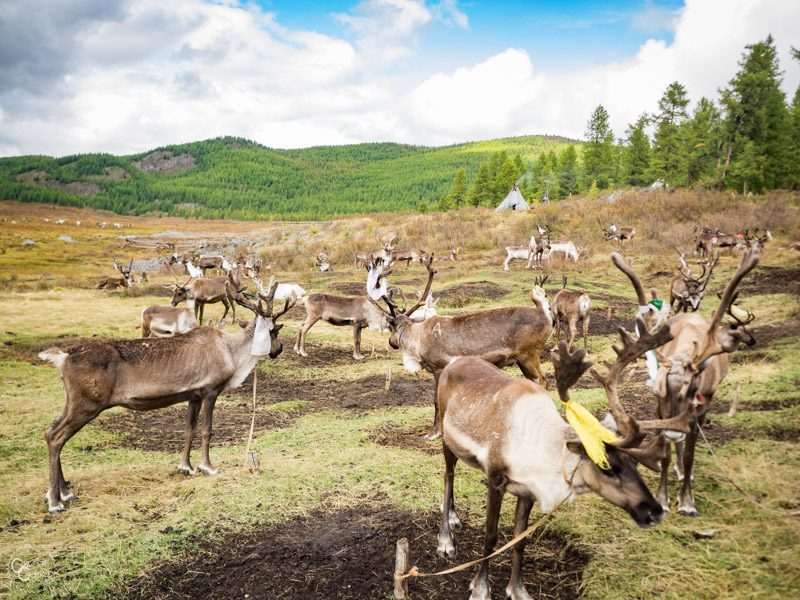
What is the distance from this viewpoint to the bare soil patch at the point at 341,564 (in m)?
4.51

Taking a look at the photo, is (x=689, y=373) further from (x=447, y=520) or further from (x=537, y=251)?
(x=537, y=251)

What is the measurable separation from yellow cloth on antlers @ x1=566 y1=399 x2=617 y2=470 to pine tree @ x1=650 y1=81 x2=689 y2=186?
54.3m

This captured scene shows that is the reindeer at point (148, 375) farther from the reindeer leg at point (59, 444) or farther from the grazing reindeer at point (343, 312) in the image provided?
the grazing reindeer at point (343, 312)

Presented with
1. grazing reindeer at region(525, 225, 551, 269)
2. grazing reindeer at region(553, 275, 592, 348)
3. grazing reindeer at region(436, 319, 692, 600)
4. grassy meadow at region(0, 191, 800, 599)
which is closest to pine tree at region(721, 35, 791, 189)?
grazing reindeer at region(525, 225, 551, 269)

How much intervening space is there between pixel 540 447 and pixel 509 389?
0.67 m

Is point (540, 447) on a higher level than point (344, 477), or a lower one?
higher

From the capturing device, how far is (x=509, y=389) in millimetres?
4344

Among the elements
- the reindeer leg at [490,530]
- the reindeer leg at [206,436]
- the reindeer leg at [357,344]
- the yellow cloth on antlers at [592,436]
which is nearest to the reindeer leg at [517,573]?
the reindeer leg at [490,530]

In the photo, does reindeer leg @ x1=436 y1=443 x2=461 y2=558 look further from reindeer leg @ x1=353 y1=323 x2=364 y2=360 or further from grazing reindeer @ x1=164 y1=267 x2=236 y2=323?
grazing reindeer @ x1=164 y1=267 x2=236 y2=323

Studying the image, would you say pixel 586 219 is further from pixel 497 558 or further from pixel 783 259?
pixel 497 558

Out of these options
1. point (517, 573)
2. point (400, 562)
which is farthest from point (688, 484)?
point (400, 562)

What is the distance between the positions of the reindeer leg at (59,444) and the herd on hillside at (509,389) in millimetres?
13

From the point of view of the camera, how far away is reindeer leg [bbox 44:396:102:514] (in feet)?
19.6

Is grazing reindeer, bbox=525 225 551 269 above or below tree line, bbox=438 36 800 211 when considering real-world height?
below
